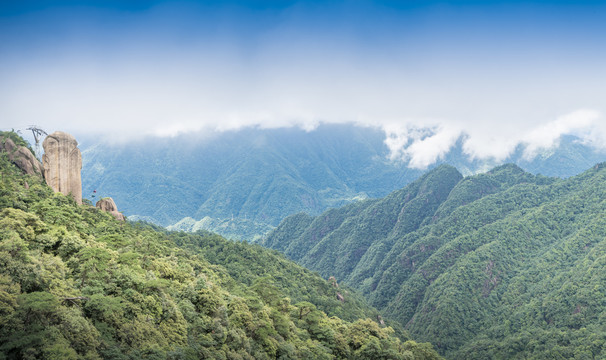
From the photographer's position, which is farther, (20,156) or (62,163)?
(62,163)

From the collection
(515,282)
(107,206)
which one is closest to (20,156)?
(107,206)

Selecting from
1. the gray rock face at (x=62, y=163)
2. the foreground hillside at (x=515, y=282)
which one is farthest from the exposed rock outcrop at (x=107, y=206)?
the foreground hillside at (x=515, y=282)

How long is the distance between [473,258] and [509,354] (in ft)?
195

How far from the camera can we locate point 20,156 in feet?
186

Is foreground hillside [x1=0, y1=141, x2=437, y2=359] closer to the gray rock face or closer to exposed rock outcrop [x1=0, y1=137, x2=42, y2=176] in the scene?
exposed rock outcrop [x1=0, y1=137, x2=42, y2=176]

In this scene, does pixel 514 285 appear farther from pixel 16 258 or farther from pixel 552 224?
pixel 16 258

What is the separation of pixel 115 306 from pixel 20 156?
36.6m

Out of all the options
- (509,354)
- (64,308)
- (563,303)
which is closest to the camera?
(64,308)

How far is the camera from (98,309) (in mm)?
30688

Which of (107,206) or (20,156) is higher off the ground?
(20,156)

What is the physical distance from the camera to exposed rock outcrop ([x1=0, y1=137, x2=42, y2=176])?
56219mm

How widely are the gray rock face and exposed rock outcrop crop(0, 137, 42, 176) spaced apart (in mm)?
1427

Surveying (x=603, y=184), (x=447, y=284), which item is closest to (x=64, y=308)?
(x=447, y=284)

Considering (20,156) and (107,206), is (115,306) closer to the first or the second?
(20,156)
